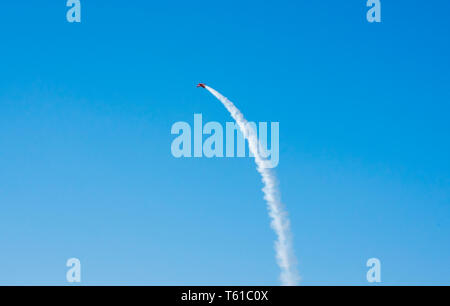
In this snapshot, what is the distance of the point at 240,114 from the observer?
143125 mm
